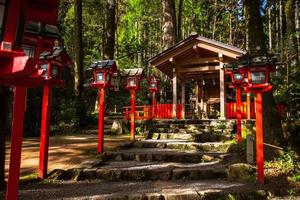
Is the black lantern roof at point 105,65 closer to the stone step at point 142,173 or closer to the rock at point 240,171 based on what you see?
the stone step at point 142,173

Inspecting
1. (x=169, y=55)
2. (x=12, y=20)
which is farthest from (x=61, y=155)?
(x=169, y=55)

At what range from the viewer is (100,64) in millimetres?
8766

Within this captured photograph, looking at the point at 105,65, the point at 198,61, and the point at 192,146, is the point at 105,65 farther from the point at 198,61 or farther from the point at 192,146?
the point at 198,61

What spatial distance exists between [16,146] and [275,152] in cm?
603

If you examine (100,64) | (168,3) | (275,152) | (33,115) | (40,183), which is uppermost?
(168,3)

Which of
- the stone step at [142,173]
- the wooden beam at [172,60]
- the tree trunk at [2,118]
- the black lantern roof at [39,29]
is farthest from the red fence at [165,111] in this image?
the black lantern roof at [39,29]

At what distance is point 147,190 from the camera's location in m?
5.46

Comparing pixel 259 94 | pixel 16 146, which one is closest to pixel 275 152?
pixel 259 94

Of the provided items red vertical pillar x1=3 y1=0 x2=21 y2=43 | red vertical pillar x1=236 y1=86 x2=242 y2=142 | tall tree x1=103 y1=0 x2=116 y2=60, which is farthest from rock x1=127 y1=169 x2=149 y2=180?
tall tree x1=103 y1=0 x2=116 y2=60

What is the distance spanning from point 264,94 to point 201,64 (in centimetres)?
818

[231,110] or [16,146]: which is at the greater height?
[231,110]

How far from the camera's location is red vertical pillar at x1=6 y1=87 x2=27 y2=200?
380 centimetres

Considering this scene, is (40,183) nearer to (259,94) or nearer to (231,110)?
(259,94)

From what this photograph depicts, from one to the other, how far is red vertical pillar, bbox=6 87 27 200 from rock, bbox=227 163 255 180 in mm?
4476
